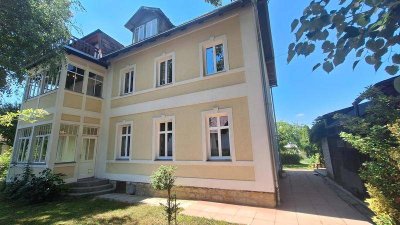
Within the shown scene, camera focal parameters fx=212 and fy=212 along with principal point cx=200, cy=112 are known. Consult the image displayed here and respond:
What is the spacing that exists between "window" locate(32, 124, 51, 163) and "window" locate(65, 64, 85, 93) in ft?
7.55

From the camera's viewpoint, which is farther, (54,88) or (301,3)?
(54,88)

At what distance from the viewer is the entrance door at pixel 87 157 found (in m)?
11.2

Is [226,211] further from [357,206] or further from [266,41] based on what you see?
[266,41]

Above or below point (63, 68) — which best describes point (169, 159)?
below

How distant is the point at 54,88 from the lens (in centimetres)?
1137

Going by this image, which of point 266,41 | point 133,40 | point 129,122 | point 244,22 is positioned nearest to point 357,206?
point 244,22

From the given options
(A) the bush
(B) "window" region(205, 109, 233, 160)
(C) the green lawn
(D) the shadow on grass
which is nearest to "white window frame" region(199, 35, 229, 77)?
(B) "window" region(205, 109, 233, 160)

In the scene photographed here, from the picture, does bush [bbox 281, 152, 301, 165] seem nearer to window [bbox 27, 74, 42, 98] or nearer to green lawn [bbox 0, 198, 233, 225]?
green lawn [bbox 0, 198, 233, 225]

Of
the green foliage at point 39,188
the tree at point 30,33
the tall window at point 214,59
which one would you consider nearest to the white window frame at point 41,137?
the green foliage at point 39,188

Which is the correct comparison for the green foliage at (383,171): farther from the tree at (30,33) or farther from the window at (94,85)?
the window at (94,85)

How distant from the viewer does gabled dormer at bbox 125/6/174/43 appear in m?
12.4

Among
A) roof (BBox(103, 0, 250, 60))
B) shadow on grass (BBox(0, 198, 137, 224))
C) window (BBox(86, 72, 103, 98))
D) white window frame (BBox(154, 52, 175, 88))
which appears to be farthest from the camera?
window (BBox(86, 72, 103, 98))

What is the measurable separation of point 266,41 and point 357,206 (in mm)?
9001

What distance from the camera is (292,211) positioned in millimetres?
6355
